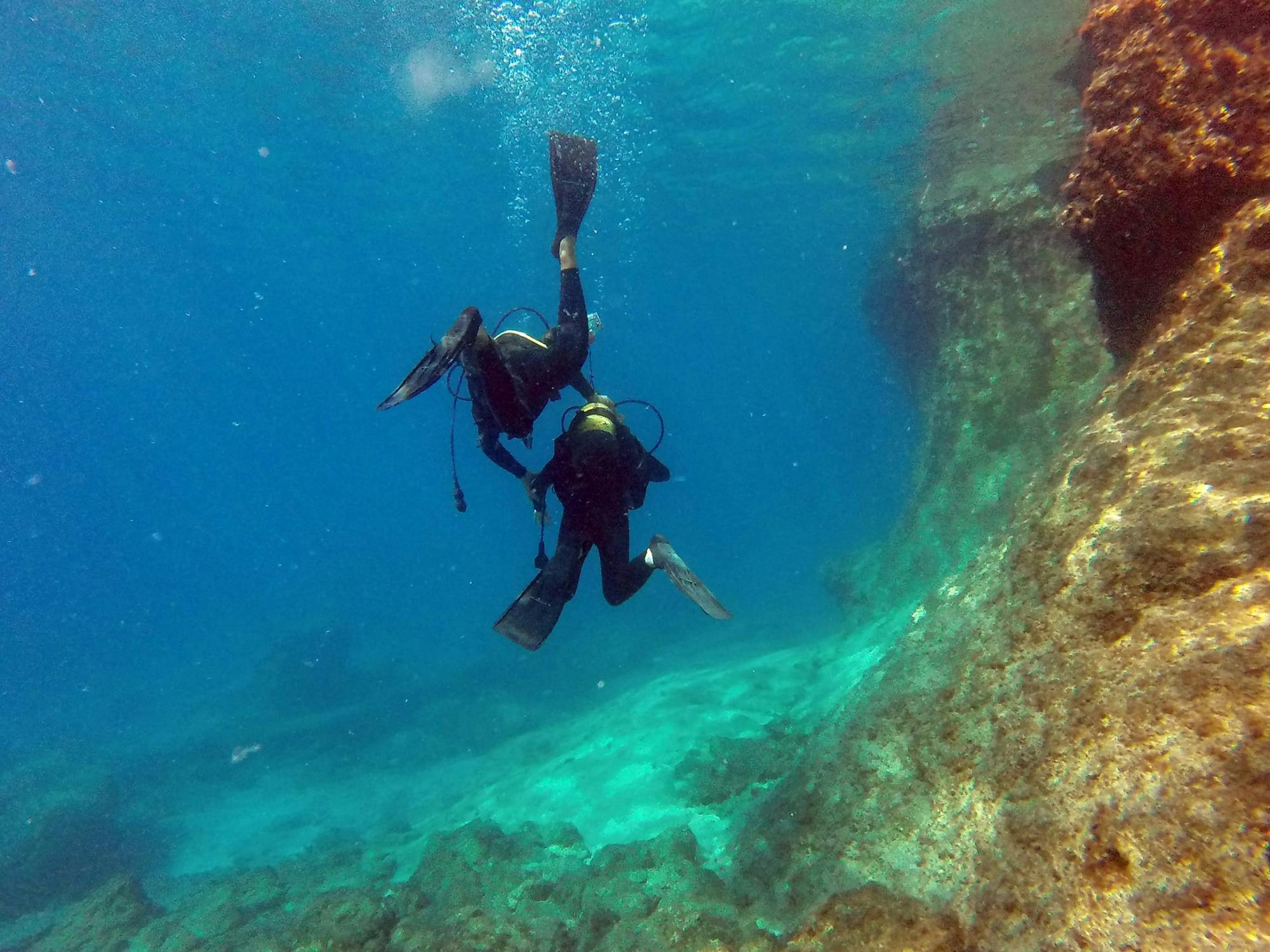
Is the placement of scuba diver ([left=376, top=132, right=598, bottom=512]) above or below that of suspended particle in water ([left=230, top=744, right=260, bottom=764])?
above

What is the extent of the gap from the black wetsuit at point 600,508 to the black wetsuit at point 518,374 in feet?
1.45

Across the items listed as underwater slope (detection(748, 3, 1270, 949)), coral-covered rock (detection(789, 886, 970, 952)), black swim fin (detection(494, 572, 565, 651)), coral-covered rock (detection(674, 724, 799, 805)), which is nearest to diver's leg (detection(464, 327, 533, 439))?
black swim fin (detection(494, 572, 565, 651))

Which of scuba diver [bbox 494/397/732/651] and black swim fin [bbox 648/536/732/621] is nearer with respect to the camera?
black swim fin [bbox 648/536/732/621]

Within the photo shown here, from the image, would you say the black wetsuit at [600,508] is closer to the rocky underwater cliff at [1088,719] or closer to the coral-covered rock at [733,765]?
the rocky underwater cliff at [1088,719]

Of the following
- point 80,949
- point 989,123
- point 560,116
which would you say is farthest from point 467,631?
point 989,123

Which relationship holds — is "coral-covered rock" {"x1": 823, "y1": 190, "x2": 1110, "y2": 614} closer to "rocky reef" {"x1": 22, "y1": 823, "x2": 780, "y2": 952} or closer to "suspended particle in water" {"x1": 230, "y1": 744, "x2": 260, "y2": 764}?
"rocky reef" {"x1": 22, "y1": 823, "x2": 780, "y2": 952}

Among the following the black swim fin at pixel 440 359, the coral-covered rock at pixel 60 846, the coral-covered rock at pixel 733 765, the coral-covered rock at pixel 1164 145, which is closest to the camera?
the coral-covered rock at pixel 1164 145

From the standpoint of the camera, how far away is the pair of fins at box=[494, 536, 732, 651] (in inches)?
192

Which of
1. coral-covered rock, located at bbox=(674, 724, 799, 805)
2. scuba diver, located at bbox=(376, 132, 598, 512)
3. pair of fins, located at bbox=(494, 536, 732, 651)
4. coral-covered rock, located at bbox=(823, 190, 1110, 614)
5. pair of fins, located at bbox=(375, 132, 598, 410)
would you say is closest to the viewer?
scuba diver, located at bbox=(376, 132, 598, 512)

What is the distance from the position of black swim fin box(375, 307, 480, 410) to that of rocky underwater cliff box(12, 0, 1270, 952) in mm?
3826

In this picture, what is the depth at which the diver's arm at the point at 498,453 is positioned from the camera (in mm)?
5402

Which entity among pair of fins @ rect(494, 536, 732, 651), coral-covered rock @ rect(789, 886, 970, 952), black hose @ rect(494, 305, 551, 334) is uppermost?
black hose @ rect(494, 305, 551, 334)

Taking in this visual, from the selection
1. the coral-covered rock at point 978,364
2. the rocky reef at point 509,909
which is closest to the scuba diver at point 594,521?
the rocky reef at point 509,909

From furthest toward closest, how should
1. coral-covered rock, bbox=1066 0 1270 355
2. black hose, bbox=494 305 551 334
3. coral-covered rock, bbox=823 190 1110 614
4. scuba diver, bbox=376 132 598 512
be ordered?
coral-covered rock, bbox=823 190 1110 614 → black hose, bbox=494 305 551 334 → scuba diver, bbox=376 132 598 512 → coral-covered rock, bbox=1066 0 1270 355
